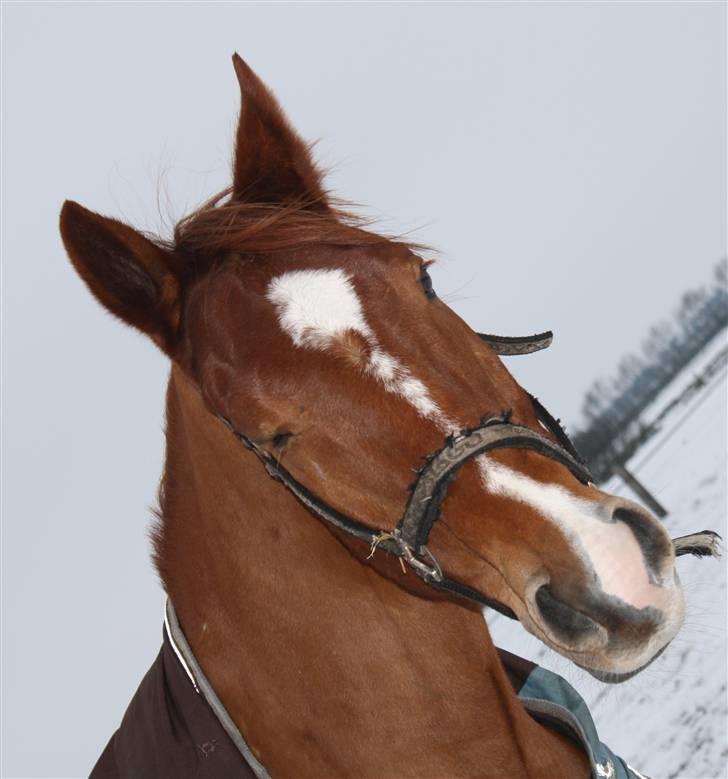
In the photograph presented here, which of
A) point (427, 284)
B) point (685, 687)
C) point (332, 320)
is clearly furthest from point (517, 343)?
point (685, 687)

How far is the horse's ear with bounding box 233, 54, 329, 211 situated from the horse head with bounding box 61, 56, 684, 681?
0.56ft

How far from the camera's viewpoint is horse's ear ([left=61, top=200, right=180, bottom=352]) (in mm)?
2742

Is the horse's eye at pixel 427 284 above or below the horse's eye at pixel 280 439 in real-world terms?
above

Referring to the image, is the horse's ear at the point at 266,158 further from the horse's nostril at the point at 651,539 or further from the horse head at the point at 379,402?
the horse's nostril at the point at 651,539

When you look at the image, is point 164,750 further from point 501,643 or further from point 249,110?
point 501,643

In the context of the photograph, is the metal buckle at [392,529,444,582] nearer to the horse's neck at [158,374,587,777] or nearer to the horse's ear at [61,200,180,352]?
the horse's neck at [158,374,587,777]

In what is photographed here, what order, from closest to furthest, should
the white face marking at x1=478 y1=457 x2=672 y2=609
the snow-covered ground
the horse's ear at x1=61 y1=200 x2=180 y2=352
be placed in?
the white face marking at x1=478 y1=457 x2=672 y2=609
the horse's ear at x1=61 y1=200 x2=180 y2=352
the snow-covered ground

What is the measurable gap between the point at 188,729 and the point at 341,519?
1.08m

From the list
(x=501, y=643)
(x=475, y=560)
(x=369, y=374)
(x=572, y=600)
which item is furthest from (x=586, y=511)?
(x=501, y=643)

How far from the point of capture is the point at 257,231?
2879 millimetres

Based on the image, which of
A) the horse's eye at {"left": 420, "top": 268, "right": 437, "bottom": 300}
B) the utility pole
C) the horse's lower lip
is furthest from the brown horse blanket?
the utility pole

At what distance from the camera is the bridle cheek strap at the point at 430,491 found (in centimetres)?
234

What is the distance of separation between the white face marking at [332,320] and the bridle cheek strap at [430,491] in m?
0.10

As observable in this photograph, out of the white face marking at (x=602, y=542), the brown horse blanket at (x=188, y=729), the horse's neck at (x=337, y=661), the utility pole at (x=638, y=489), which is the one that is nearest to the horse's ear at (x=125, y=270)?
the horse's neck at (x=337, y=661)
